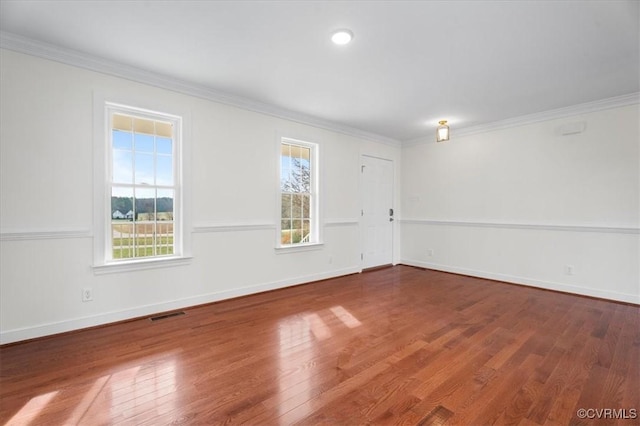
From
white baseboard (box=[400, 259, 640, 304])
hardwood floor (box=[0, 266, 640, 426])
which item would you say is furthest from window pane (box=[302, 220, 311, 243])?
white baseboard (box=[400, 259, 640, 304])

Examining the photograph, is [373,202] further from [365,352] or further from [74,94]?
[74,94]

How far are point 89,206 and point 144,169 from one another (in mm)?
666

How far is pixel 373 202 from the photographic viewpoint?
6.01m

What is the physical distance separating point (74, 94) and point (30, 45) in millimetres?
458

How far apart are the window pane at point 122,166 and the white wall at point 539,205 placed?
4980 mm

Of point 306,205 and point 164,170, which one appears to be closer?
point 164,170

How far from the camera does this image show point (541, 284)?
4.60 m

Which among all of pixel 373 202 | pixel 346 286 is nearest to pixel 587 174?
pixel 373 202

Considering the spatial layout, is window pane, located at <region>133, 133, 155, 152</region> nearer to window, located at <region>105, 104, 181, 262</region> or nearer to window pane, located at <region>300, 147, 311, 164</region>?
window, located at <region>105, 104, 181, 262</region>

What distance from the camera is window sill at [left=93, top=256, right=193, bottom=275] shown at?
3072 mm

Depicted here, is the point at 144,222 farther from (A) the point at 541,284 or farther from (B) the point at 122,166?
(A) the point at 541,284

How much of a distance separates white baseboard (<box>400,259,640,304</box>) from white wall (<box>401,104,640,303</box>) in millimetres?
13

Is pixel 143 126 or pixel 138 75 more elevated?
pixel 138 75

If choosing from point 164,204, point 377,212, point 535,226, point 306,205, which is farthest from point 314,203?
point 535,226
